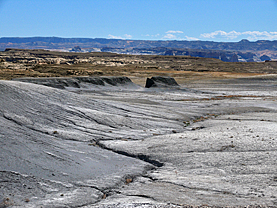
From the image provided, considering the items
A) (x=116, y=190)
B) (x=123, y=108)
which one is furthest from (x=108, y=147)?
(x=123, y=108)

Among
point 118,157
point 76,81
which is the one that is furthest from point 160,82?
point 118,157

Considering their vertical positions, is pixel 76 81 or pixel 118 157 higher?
Answer: pixel 76 81

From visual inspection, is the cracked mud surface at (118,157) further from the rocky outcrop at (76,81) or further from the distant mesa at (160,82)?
the distant mesa at (160,82)

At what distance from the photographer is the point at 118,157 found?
12930 mm

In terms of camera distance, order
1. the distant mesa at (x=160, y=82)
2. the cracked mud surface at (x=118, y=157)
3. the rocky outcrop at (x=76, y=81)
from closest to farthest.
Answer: the cracked mud surface at (x=118, y=157) → the rocky outcrop at (x=76, y=81) → the distant mesa at (x=160, y=82)

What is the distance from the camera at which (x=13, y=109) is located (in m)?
14.1

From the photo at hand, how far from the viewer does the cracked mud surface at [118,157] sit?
344 inches

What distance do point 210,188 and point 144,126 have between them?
9.31 metres

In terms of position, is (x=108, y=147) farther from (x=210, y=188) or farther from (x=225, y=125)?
(x=225, y=125)

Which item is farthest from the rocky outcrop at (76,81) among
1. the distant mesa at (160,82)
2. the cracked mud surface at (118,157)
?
the cracked mud surface at (118,157)

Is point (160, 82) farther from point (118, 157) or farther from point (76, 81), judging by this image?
point (118, 157)

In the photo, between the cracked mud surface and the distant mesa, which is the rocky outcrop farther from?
the cracked mud surface

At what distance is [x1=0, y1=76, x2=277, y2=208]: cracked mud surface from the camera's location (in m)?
8.75

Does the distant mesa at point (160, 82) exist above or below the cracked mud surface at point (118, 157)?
above
